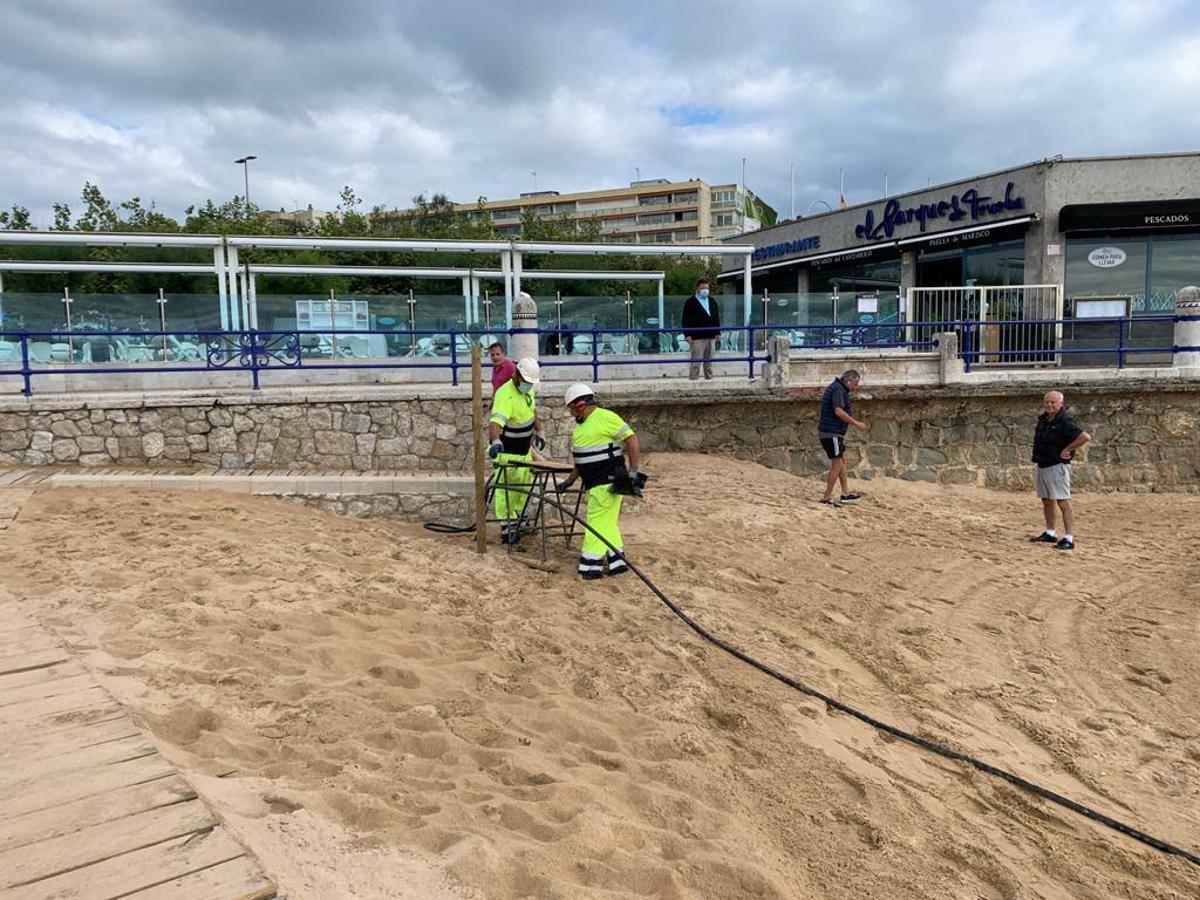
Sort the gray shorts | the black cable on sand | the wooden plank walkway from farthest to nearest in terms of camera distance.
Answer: the gray shorts → the black cable on sand → the wooden plank walkway

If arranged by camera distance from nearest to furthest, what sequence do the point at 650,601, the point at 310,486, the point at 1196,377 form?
the point at 650,601 < the point at 310,486 < the point at 1196,377

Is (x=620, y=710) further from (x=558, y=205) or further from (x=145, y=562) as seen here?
(x=558, y=205)

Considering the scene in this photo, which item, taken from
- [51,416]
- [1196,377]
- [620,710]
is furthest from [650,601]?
[1196,377]

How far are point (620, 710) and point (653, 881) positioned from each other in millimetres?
1608

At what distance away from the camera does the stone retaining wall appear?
31.2 feet

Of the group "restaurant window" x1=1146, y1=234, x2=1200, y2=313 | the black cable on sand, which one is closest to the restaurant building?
"restaurant window" x1=1146, y1=234, x2=1200, y2=313

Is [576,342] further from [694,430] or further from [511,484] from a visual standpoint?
[511,484]

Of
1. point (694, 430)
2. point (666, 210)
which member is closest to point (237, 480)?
point (694, 430)

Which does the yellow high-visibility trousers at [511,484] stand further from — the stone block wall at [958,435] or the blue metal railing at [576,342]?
Answer: the stone block wall at [958,435]

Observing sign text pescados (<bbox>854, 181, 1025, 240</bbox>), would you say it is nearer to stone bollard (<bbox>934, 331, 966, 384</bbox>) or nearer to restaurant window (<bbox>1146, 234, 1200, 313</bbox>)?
restaurant window (<bbox>1146, 234, 1200, 313</bbox>)

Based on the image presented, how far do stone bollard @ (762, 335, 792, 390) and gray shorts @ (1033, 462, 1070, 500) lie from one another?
4.03 meters

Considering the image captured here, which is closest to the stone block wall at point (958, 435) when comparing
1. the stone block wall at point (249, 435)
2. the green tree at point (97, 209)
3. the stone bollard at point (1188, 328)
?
the stone bollard at point (1188, 328)

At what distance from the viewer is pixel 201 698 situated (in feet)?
13.1

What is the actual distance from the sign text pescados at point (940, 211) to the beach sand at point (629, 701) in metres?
14.5
